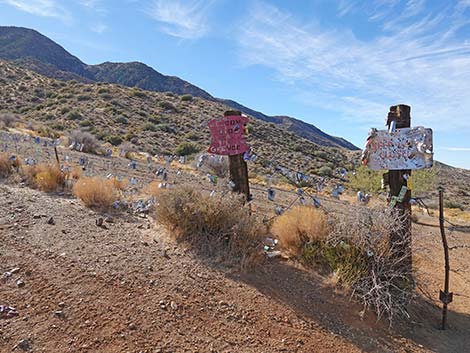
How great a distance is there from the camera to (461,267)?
8.23 metres

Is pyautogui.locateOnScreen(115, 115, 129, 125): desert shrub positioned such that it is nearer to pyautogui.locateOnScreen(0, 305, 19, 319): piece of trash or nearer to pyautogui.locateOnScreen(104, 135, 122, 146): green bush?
pyautogui.locateOnScreen(104, 135, 122, 146): green bush

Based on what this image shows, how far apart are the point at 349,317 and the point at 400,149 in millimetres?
2462

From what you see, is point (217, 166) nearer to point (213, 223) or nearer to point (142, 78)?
point (213, 223)

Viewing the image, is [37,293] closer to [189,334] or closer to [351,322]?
[189,334]

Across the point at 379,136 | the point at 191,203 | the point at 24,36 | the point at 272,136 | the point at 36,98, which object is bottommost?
the point at 191,203

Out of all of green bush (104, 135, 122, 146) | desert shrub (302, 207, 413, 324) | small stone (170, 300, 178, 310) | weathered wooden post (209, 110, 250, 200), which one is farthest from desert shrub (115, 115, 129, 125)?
small stone (170, 300, 178, 310)

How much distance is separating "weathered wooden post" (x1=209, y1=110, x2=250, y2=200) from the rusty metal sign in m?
2.10

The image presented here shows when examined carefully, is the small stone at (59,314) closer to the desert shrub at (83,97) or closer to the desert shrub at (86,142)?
the desert shrub at (86,142)

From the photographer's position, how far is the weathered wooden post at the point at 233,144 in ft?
22.0

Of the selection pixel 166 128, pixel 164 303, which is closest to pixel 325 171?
pixel 166 128

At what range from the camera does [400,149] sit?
5480 millimetres

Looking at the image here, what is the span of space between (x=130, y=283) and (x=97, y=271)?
52 cm

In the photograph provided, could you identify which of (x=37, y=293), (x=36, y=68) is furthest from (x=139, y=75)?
(x=37, y=293)

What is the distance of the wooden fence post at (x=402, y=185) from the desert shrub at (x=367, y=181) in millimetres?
11768
